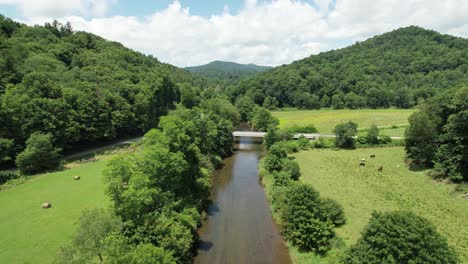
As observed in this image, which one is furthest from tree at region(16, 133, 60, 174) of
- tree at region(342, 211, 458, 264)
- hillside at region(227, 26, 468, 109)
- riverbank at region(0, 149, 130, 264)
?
hillside at region(227, 26, 468, 109)

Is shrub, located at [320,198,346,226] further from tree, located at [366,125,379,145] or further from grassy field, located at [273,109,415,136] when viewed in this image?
grassy field, located at [273,109,415,136]

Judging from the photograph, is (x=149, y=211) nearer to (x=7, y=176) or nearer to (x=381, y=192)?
(x=7, y=176)

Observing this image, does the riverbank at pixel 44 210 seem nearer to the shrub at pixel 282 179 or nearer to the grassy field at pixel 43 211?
the grassy field at pixel 43 211

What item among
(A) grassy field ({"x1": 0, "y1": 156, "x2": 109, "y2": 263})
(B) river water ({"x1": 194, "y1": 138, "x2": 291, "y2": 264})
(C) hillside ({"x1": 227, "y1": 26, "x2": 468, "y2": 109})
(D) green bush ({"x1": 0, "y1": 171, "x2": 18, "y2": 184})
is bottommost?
(B) river water ({"x1": 194, "y1": 138, "x2": 291, "y2": 264})

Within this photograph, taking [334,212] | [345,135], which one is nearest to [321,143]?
[345,135]

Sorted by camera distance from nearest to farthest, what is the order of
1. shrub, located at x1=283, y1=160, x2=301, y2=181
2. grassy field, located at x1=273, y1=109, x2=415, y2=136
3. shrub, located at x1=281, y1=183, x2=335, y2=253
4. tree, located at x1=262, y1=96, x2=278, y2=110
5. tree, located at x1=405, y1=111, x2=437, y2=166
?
1. shrub, located at x1=281, y1=183, x2=335, y2=253
2. shrub, located at x1=283, y1=160, x2=301, y2=181
3. tree, located at x1=405, y1=111, x2=437, y2=166
4. grassy field, located at x1=273, y1=109, x2=415, y2=136
5. tree, located at x1=262, y1=96, x2=278, y2=110

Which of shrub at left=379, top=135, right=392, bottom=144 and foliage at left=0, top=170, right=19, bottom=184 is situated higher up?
shrub at left=379, top=135, right=392, bottom=144

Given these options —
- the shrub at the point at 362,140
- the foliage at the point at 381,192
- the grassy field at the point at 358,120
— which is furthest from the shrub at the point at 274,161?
the grassy field at the point at 358,120
